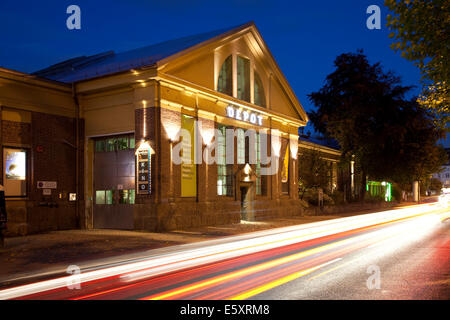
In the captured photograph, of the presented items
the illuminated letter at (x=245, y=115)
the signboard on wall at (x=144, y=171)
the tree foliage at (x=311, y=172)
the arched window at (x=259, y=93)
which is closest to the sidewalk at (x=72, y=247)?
the signboard on wall at (x=144, y=171)

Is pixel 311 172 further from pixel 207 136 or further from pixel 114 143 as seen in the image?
pixel 114 143

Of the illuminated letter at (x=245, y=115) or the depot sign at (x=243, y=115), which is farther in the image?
the illuminated letter at (x=245, y=115)

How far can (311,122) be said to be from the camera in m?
52.5

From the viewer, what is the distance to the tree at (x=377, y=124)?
149 feet

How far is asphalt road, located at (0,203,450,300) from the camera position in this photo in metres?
7.90

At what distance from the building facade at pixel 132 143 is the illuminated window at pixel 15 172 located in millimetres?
44

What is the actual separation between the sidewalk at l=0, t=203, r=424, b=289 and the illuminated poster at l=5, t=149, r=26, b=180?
9.32ft

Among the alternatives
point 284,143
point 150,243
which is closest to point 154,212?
point 150,243

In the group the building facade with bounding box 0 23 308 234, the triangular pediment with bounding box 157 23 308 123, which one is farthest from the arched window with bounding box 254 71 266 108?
the building facade with bounding box 0 23 308 234

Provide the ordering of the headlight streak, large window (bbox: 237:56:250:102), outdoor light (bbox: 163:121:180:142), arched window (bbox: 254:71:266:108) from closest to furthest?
the headlight streak
outdoor light (bbox: 163:121:180:142)
large window (bbox: 237:56:250:102)
arched window (bbox: 254:71:266:108)

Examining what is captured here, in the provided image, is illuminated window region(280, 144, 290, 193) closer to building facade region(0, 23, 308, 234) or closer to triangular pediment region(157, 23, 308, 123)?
triangular pediment region(157, 23, 308, 123)

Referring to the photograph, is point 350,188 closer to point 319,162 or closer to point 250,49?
point 319,162

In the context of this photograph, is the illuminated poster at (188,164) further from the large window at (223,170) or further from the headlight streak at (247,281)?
the headlight streak at (247,281)

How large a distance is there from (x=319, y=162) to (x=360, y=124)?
451 inches
